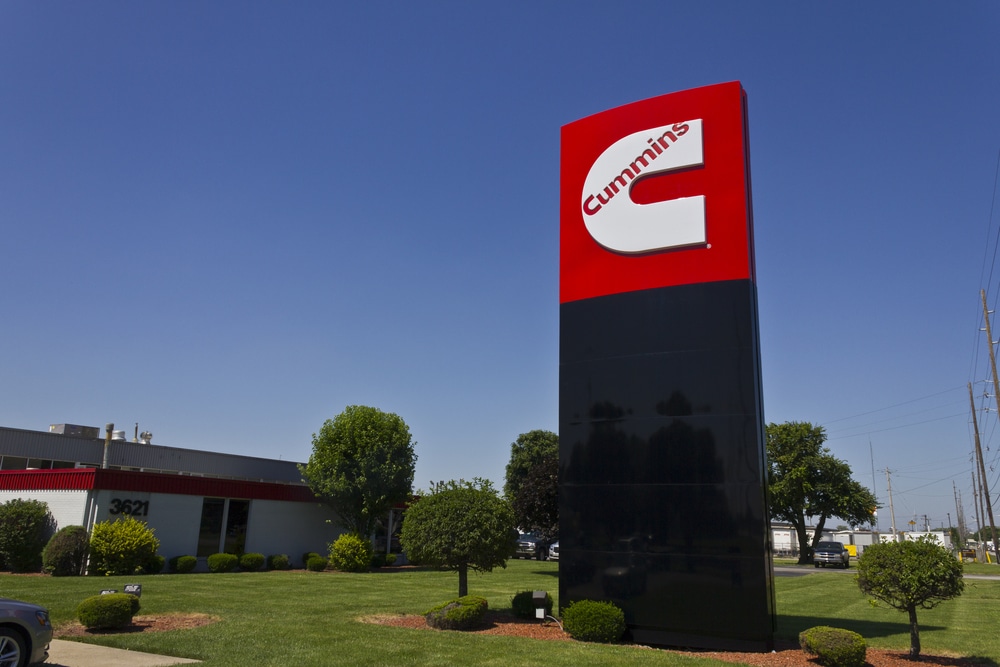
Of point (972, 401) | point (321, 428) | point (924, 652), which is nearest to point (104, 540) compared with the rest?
point (321, 428)

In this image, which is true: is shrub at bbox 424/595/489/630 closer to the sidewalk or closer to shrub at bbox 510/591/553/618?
shrub at bbox 510/591/553/618

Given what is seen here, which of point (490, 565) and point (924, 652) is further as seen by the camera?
point (490, 565)

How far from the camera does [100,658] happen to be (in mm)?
10992

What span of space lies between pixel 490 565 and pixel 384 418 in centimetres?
1969

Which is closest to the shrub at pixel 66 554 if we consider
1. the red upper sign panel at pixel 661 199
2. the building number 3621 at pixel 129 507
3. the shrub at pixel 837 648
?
the building number 3621 at pixel 129 507

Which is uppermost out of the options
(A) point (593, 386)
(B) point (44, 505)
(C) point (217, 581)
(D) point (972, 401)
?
(D) point (972, 401)

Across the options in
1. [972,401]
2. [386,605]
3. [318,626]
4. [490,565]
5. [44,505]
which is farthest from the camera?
[972,401]

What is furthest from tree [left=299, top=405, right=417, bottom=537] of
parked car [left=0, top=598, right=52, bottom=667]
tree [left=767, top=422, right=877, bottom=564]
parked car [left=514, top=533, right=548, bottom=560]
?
tree [left=767, top=422, right=877, bottom=564]

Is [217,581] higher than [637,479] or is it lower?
lower

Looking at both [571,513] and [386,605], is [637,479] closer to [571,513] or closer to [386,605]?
[571,513]

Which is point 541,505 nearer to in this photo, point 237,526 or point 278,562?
point 278,562

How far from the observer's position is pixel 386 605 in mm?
18859

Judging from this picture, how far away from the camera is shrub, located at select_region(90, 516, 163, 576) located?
1007 inches

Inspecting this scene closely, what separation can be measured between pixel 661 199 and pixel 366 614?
1157 centimetres
